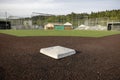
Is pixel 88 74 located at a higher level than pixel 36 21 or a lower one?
lower

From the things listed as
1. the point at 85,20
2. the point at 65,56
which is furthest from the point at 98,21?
the point at 65,56

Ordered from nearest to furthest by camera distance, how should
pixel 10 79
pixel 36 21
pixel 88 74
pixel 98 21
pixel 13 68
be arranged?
pixel 10 79 → pixel 88 74 → pixel 13 68 → pixel 98 21 → pixel 36 21

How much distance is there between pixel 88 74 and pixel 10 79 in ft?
5.68

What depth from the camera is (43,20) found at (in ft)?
128

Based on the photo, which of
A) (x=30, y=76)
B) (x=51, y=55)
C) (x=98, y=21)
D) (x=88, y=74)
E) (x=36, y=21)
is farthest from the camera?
(x=36, y=21)

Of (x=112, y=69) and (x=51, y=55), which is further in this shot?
(x=51, y=55)

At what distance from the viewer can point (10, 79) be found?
2.41m

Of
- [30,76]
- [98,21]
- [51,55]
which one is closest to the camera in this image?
[30,76]

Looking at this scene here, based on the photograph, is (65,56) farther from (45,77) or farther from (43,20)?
(43,20)

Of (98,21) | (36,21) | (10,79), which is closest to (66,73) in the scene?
(10,79)

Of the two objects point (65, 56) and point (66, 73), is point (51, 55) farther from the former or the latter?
point (66, 73)

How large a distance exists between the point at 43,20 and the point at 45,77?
37474mm

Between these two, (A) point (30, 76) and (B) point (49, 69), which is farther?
(B) point (49, 69)

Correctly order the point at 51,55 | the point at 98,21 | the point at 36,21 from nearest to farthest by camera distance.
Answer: the point at 51,55 → the point at 98,21 → the point at 36,21
